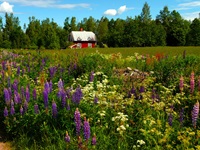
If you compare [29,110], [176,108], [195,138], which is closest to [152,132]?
[195,138]

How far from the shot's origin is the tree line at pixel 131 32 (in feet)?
214

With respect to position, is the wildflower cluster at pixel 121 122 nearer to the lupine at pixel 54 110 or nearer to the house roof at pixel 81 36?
the lupine at pixel 54 110

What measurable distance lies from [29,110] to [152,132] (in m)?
2.42

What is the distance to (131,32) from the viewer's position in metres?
85.8

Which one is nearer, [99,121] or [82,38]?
[99,121]

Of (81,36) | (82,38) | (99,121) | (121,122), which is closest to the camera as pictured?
(121,122)

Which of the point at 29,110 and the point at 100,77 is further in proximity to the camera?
the point at 100,77

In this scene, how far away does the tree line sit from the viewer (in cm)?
6525

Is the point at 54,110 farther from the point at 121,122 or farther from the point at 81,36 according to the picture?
the point at 81,36

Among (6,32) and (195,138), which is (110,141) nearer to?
(195,138)

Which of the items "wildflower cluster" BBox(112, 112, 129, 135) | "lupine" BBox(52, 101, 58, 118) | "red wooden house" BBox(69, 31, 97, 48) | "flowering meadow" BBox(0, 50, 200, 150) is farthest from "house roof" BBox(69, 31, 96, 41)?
"wildflower cluster" BBox(112, 112, 129, 135)

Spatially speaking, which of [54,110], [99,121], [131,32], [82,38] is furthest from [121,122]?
[82,38]

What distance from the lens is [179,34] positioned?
8419cm

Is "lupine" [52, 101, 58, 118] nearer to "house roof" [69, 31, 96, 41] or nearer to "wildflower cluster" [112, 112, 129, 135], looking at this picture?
"wildflower cluster" [112, 112, 129, 135]
